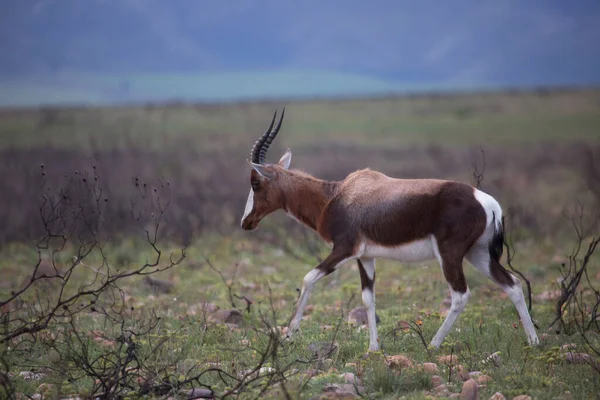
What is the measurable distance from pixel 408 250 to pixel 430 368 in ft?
5.43

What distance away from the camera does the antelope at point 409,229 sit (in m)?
9.45

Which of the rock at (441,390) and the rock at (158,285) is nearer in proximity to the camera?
the rock at (441,390)

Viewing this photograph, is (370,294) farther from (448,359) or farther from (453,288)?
(448,359)

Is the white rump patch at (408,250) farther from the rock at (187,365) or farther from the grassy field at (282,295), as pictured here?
the rock at (187,365)

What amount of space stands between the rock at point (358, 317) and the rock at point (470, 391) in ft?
11.7

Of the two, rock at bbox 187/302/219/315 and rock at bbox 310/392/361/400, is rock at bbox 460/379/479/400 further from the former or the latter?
rock at bbox 187/302/219/315

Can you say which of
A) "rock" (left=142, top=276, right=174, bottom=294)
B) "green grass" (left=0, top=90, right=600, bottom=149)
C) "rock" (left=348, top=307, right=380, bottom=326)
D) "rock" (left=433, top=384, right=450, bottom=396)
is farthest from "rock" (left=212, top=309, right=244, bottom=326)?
"green grass" (left=0, top=90, right=600, bottom=149)

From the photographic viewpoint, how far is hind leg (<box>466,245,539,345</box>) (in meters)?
9.53

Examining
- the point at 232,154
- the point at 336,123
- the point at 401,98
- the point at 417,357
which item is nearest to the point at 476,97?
the point at 401,98

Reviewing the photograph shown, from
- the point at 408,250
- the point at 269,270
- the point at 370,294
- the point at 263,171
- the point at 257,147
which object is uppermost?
the point at 257,147

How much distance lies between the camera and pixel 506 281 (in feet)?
31.7

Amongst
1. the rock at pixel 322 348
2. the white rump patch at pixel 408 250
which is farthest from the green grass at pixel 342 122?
the rock at pixel 322 348

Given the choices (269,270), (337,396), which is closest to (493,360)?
(337,396)

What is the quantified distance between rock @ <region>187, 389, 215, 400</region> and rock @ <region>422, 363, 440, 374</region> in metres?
2.07
